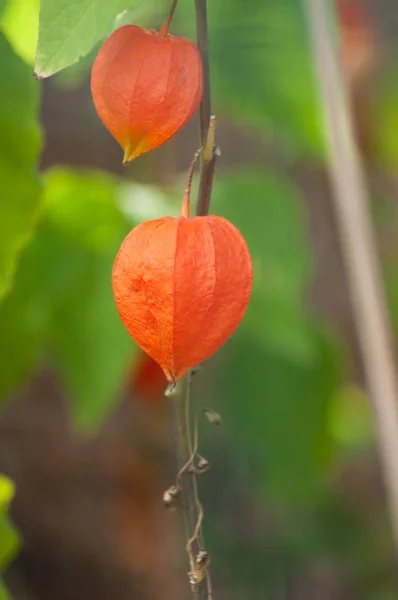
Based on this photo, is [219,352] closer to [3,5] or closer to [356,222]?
[356,222]

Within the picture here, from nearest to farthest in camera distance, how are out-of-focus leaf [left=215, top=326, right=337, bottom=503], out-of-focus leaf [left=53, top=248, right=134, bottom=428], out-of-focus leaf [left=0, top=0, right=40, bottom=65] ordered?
out-of-focus leaf [left=0, top=0, right=40, bottom=65] → out-of-focus leaf [left=53, top=248, right=134, bottom=428] → out-of-focus leaf [left=215, top=326, right=337, bottom=503]

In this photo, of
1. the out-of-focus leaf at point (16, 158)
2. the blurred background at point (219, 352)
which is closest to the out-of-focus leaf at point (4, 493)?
the blurred background at point (219, 352)

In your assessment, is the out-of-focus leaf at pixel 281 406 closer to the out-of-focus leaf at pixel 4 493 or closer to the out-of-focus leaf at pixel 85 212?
the out-of-focus leaf at pixel 85 212

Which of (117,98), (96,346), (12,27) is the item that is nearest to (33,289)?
(96,346)

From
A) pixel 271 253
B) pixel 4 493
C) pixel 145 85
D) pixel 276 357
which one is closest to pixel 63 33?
pixel 145 85

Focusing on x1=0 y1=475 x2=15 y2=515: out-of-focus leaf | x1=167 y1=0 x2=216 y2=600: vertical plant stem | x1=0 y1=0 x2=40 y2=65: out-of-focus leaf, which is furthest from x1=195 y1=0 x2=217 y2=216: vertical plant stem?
x1=0 y1=475 x2=15 y2=515: out-of-focus leaf

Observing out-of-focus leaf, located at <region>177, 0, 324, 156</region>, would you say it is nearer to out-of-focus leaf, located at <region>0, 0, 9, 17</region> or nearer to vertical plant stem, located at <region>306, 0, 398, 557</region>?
vertical plant stem, located at <region>306, 0, 398, 557</region>

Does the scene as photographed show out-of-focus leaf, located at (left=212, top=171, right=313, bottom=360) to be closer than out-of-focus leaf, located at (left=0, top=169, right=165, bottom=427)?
No
